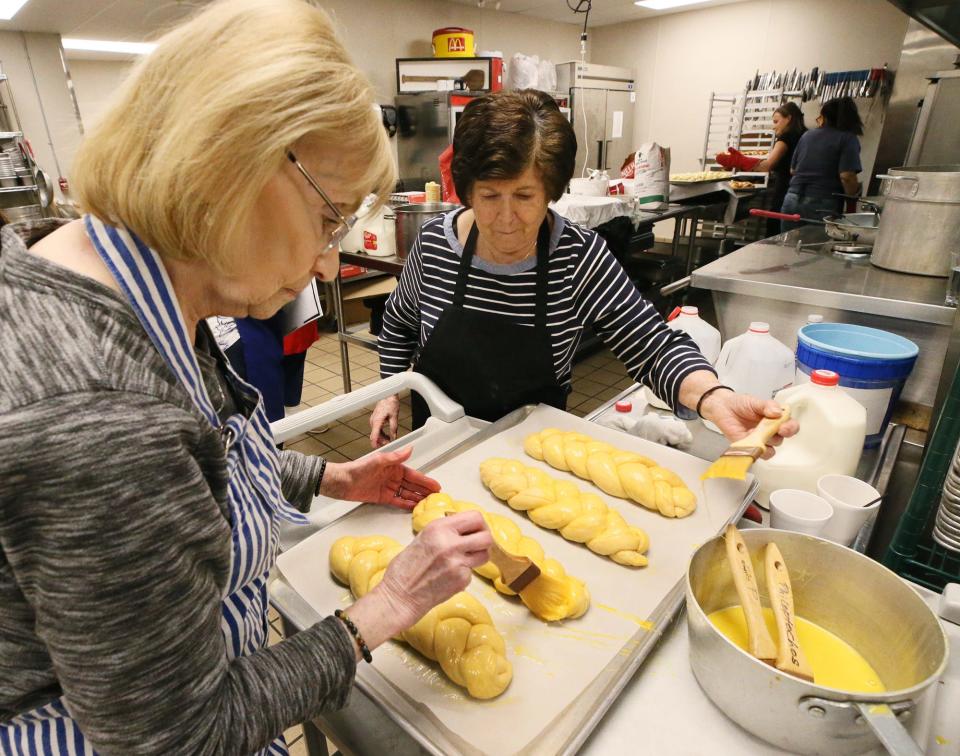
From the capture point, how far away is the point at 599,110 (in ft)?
22.5

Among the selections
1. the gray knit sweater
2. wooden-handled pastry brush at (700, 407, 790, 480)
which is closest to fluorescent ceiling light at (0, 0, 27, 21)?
the gray knit sweater

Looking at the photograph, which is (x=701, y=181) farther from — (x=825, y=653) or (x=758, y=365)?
(x=825, y=653)

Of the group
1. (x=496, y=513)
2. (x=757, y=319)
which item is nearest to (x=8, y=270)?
(x=496, y=513)

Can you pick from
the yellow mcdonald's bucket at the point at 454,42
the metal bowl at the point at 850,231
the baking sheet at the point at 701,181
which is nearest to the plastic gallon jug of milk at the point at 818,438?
the metal bowl at the point at 850,231

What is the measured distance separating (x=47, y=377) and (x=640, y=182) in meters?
4.46

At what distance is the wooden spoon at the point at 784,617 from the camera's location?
69cm

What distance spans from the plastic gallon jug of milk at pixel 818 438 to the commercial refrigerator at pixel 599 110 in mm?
5518

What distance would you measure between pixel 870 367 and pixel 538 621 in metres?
1.00

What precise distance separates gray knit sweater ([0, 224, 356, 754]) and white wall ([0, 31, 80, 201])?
15.4 feet

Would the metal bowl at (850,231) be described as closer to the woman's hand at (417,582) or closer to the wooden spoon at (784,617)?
the wooden spoon at (784,617)

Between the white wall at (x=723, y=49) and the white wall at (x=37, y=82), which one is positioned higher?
the white wall at (x=723, y=49)

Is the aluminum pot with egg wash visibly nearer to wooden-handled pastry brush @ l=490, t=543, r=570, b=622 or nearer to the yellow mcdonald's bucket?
wooden-handled pastry brush @ l=490, t=543, r=570, b=622

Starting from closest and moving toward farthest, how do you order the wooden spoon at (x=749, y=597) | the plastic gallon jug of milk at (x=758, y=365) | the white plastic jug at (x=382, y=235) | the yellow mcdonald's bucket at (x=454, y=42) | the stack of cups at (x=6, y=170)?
1. the wooden spoon at (x=749, y=597)
2. the plastic gallon jug of milk at (x=758, y=365)
3. the white plastic jug at (x=382, y=235)
4. the stack of cups at (x=6, y=170)
5. the yellow mcdonald's bucket at (x=454, y=42)

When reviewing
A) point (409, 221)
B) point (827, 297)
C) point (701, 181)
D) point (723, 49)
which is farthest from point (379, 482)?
point (723, 49)
